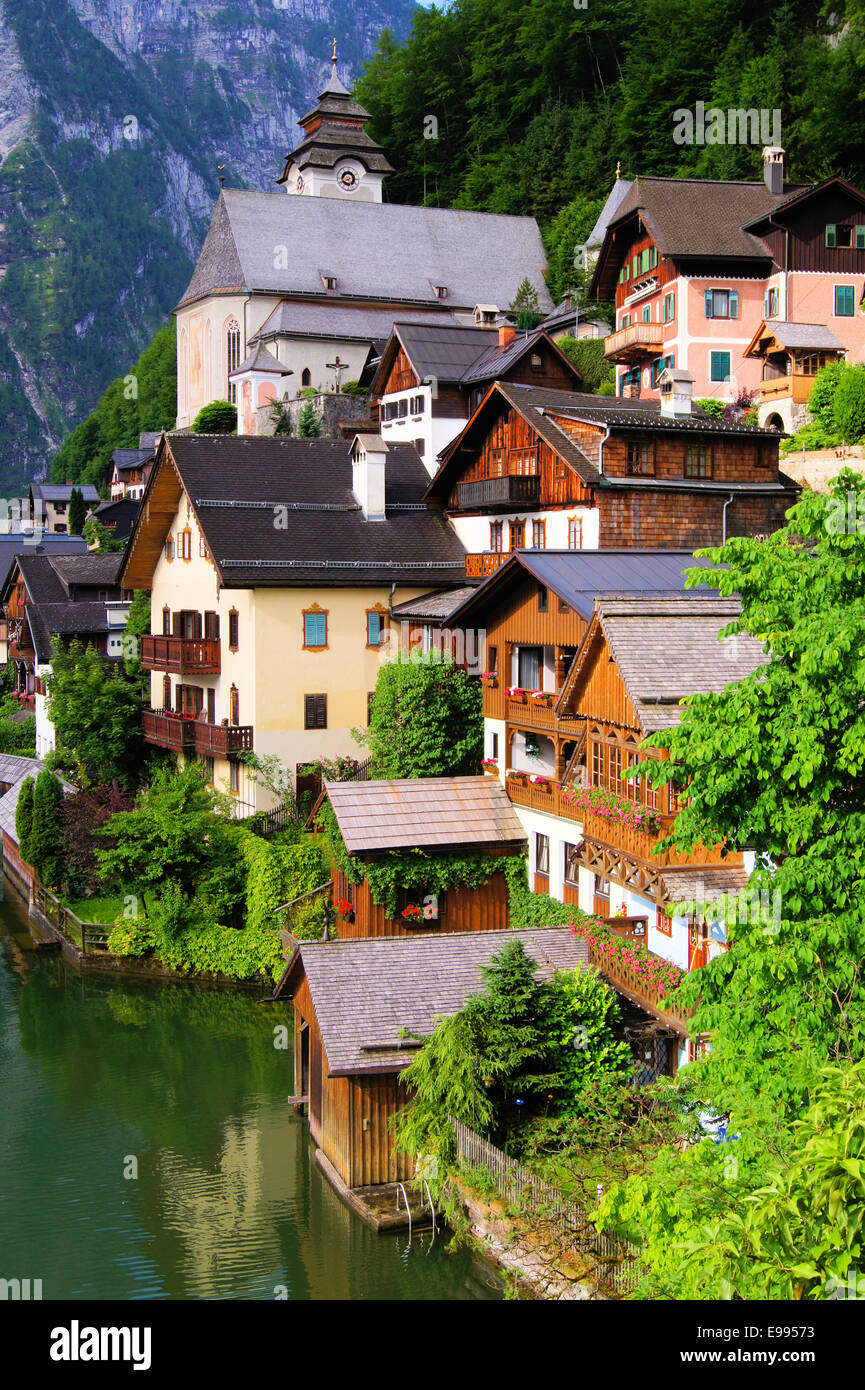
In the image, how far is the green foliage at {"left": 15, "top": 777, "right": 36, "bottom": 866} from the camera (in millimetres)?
37938

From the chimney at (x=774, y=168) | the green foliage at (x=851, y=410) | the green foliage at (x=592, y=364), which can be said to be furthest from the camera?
the green foliage at (x=592, y=364)

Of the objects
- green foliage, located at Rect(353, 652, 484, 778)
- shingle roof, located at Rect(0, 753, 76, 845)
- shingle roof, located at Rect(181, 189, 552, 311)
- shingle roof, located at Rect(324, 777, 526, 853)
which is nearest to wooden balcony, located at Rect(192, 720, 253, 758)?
green foliage, located at Rect(353, 652, 484, 778)

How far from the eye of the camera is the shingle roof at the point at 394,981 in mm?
20219

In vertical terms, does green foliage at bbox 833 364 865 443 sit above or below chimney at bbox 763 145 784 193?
below

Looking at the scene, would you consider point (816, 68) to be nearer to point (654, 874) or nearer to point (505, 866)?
point (505, 866)

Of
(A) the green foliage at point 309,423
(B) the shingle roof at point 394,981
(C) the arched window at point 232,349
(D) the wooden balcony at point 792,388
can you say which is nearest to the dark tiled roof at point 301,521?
(D) the wooden balcony at point 792,388

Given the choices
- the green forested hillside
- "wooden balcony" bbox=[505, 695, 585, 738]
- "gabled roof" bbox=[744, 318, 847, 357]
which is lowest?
"wooden balcony" bbox=[505, 695, 585, 738]

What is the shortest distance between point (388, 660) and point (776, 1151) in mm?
27548

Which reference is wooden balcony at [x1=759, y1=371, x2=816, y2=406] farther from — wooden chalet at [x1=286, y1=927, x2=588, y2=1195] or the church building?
the church building

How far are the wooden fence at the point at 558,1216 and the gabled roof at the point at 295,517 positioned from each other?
20.7m

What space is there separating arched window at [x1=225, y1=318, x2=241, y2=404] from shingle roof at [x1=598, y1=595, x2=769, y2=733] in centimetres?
6368

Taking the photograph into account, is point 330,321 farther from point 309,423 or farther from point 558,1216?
point 558,1216

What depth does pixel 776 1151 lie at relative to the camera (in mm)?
11609

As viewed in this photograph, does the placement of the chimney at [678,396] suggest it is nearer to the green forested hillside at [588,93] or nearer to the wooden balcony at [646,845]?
the wooden balcony at [646,845]
